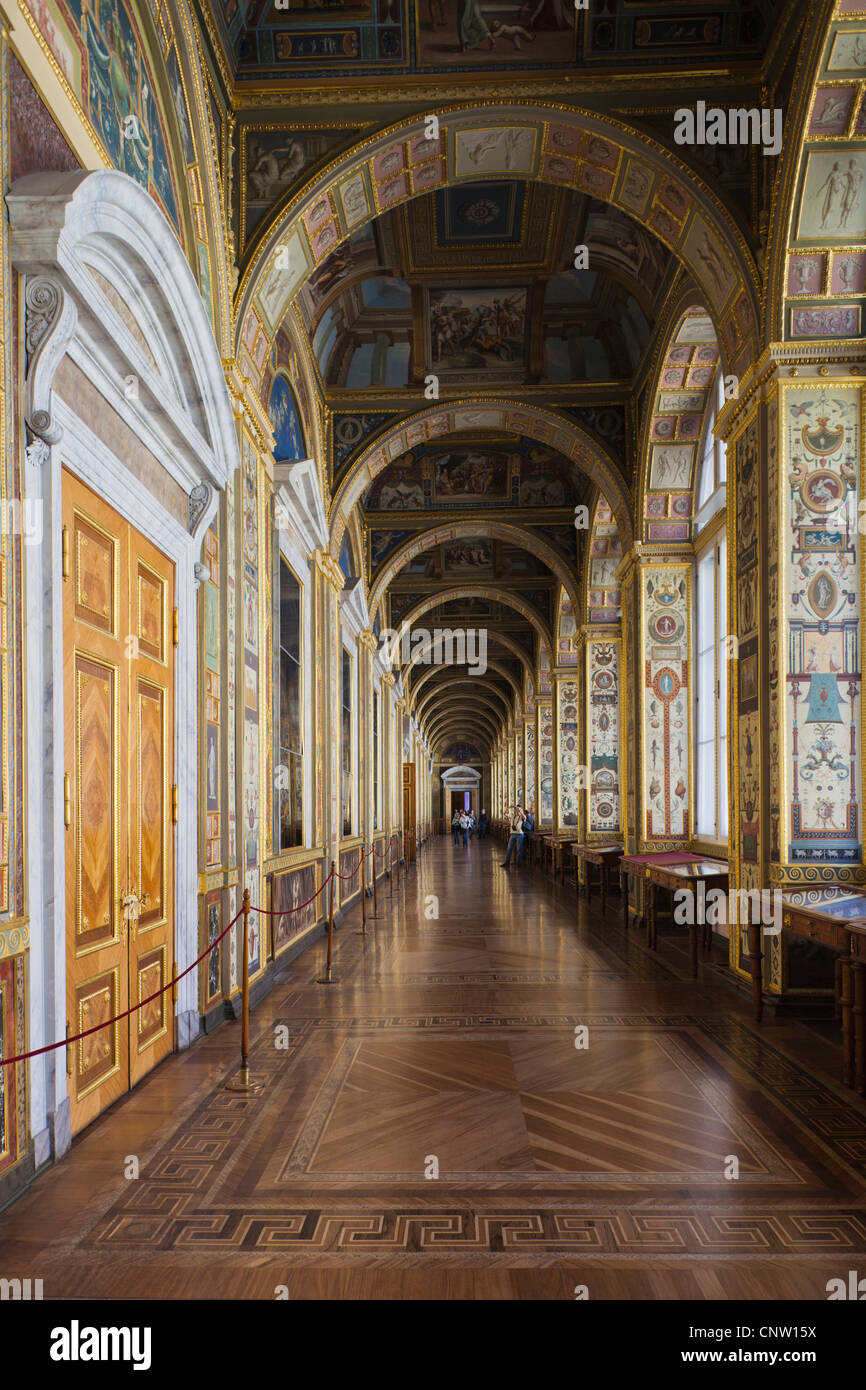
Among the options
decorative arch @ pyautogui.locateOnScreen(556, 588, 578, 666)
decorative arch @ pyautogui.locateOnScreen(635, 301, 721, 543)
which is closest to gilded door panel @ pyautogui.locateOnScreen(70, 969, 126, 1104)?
decorative arch @ pyautogui.locateOnScreen(635, 301, 721, 543)

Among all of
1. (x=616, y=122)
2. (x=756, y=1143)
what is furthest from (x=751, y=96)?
(x=756, y=1143)

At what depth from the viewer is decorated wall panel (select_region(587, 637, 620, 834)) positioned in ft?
50.8

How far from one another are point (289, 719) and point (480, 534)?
836 centimetres

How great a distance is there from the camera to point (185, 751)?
596cm

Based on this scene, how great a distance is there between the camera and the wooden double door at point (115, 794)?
4324mm

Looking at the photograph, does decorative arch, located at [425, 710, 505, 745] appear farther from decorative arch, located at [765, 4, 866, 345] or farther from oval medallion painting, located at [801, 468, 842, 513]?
decorative arch, located at [765, 4, 866, 345]

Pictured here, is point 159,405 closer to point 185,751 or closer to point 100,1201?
point 185,751

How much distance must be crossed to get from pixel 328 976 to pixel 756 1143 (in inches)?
179

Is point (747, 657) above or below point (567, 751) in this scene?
above

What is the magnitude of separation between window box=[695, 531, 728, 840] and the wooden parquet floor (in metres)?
3.79

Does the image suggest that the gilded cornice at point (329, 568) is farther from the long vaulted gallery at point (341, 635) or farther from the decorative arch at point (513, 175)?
the decorative arch at point (513, 175)

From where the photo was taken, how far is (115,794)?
4.85m

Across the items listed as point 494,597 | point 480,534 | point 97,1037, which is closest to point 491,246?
point 480,534

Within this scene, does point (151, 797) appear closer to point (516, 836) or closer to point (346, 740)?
point (346, 740)
